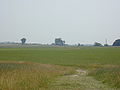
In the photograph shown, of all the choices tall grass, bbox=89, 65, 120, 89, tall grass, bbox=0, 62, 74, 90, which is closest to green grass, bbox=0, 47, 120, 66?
tall grass, bbox=89, 65, 120, 89

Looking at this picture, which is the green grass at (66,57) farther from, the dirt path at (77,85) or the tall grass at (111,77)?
the dirt path at (77,85)

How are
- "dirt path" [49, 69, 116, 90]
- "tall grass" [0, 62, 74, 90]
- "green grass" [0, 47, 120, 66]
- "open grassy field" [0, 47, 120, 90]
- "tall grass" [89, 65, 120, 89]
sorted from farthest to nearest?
"green grass" [0, 47, 120, 66], "open grassy field" [0, 47, 120, 90], "tall grass" [89, 65, 120, 89], "dirt path" [49, 69, 116, 90], "tall grass" [0, 62, 74, 90]

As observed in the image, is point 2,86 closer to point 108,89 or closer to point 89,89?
point 89,89

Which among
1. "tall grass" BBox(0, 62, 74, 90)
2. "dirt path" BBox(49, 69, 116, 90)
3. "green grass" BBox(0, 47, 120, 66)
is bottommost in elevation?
"green grass" BBox(0, 47, 120, 66)

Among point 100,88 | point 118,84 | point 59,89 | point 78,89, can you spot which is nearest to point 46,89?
point 59,89

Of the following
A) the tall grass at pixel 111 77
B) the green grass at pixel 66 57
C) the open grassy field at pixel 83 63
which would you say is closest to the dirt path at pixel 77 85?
the tall grass at pixel 111 77

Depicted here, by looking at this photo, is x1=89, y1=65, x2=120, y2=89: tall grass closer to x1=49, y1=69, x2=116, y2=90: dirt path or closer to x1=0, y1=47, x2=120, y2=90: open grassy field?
x1=0, y1=47, x2=120, y2=90: open grassy field

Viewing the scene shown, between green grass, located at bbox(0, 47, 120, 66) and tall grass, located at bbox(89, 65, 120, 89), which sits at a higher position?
tall grass, located at bbox(89, 65, 120, 89)

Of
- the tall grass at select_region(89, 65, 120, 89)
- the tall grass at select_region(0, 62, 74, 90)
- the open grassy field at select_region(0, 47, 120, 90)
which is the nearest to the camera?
the tall grass at select_region(0, 62, 74, 90)

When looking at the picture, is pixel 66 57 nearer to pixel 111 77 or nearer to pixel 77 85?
pixel 111 77

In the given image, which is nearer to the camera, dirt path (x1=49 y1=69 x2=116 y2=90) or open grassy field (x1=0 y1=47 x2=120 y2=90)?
dirt path (x1=49 y1=69 x2=116 y2=90)

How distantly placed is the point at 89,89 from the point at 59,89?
2043 mm

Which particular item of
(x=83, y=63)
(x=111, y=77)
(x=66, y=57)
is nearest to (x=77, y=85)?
(x=111, y=77)

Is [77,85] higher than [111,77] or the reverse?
the reverse
